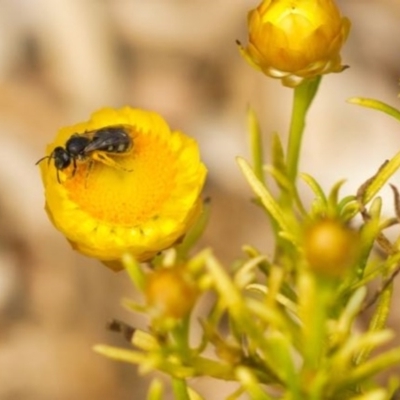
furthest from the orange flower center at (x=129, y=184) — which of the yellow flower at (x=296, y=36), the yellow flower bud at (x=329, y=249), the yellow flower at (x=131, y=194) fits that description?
the yellow flower bud at (x=329, y=249)

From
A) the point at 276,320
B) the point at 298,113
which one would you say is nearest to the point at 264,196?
the point at 298,113

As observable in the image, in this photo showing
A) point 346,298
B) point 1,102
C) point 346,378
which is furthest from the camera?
point 1,102

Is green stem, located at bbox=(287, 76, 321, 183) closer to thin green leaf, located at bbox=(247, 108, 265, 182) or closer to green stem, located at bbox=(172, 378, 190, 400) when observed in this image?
thin green leaf, located at bbox=(247, 108, 265, 182)

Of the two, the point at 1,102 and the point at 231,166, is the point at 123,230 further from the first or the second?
the point at 1,102

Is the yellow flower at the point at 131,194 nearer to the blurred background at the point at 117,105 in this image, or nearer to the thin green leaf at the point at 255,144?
the thin green leaf at the point at 255,144

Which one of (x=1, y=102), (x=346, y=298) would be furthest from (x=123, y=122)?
(x=1, y=102)
